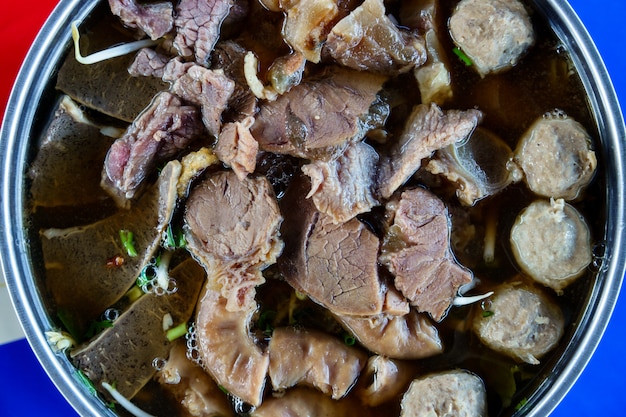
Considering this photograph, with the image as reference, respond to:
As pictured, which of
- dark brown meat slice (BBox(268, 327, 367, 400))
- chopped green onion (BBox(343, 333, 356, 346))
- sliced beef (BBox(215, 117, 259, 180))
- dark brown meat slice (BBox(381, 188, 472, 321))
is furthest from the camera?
chopped green onion (BBox(343, 333, 356, 346))

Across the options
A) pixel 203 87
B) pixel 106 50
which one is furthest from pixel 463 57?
pixel 106 50

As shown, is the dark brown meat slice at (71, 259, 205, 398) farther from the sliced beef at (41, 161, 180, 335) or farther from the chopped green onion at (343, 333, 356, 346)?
the chopped green onion at (343, 333, 356, 346)

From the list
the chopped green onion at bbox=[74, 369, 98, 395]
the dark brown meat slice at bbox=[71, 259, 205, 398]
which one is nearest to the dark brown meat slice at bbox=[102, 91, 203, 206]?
the dark brown meat slice at bbox=[71, 259, 205, 398]

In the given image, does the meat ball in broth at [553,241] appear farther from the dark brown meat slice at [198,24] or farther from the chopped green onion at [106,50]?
the chopped green onion at [106,50]

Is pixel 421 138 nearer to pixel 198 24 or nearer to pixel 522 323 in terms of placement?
pixel 522 323

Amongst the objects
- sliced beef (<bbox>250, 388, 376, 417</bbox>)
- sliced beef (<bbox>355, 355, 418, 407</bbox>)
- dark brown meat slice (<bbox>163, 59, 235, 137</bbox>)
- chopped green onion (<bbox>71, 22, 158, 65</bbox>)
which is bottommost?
sliced beef (<bbox>250, 388, 376, 417</bbox>)

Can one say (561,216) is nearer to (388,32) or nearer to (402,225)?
(402,225)
